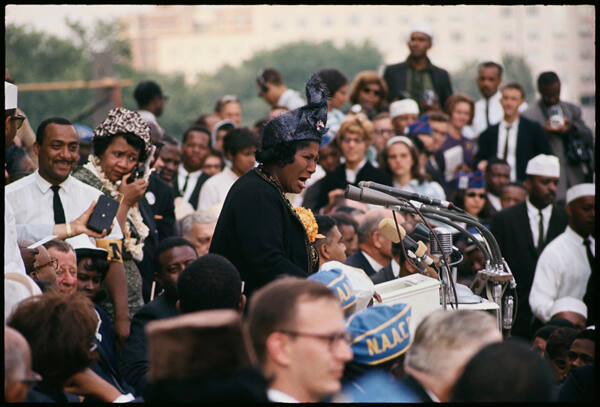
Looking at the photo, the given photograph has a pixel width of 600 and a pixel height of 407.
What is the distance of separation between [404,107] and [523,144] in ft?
4.63

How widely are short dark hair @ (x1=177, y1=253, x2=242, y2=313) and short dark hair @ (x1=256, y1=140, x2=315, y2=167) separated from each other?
2.45 feet

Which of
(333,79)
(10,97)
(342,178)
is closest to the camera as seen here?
(10,97)

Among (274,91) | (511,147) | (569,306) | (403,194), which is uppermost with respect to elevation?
(274,91)

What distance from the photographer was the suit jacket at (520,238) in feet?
28.9

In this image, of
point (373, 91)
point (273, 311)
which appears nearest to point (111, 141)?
point (273, 311)

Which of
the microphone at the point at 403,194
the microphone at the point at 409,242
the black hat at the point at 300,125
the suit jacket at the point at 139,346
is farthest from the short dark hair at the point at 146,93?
the microphone at the point at 403,194

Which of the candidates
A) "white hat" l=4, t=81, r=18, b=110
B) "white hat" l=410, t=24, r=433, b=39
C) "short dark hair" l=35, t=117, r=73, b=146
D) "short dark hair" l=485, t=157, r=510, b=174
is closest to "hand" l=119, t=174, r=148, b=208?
"short dark hair" l=35, t=117, r=73, b=146

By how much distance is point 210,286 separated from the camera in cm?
439

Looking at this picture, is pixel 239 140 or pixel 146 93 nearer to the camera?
pixel 239 140

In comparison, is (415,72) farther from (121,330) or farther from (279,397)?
(279,397)

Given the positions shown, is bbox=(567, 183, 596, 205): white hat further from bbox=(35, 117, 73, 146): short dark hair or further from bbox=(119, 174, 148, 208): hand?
bbox=(35, 117, 73, 146): short dark hair

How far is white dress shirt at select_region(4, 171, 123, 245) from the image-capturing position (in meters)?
5.86

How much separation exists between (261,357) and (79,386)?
4.38ft

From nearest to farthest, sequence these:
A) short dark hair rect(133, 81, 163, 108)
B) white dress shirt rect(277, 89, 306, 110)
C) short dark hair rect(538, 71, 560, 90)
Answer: short dark hair rect(133, 81, 163, 108), white dress shirt rect(277, 89, 306, 110), short dark hair rect(538, 71, 560, 90)
